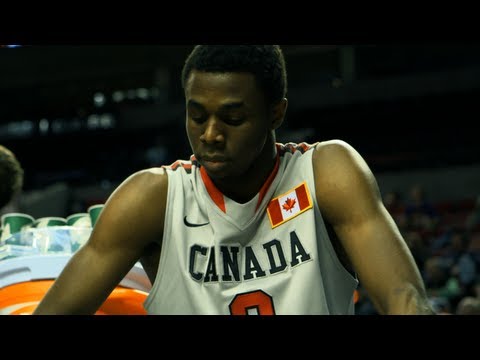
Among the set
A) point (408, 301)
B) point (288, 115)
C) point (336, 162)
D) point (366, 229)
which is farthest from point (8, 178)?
point (288, 115)

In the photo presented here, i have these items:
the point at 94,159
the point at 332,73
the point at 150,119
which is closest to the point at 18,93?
the point at 94,159

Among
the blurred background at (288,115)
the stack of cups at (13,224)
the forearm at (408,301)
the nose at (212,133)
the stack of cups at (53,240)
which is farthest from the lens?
the blurred background at (288,115)

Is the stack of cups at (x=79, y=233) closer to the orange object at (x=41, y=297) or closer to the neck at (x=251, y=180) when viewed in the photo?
the orange object at (x=41, y=297)

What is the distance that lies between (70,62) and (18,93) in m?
1.76

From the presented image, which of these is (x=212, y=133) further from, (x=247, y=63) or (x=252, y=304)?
(x=252, y=304)

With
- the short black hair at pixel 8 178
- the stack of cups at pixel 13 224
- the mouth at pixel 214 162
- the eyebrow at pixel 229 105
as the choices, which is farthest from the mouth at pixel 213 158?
the short black hair at pixel 8 178

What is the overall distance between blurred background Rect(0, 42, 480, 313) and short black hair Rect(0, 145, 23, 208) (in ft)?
22.1

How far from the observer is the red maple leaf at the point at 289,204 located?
1.62m

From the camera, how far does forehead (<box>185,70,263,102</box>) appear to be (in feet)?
4.86

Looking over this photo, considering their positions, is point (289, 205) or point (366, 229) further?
point (289, 205)

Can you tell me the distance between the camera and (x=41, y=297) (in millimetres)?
1809

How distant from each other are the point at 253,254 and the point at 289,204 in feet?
0.45

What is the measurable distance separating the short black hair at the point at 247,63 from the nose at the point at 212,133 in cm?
11
